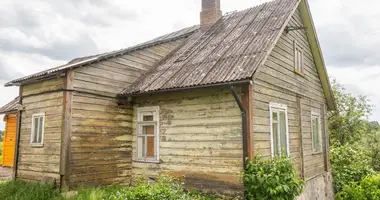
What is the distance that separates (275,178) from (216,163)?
1.59m

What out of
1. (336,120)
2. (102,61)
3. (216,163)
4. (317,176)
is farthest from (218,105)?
(336,120)

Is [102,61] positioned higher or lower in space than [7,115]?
higher

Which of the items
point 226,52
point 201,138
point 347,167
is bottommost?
point 347,167

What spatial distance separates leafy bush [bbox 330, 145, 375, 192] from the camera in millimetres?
14365

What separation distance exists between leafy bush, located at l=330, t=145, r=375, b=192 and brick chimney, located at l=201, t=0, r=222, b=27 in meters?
9.40

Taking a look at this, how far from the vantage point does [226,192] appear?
7457 millimetres

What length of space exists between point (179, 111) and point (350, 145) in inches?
566

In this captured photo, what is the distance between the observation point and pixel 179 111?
342 inches

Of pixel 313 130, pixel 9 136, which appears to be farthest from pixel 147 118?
pixel 9 136

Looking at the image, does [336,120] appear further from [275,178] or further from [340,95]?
[275,178]

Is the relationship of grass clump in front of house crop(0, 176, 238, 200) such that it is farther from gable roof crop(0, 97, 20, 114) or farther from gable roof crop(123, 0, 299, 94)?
gable roof crop(0, 97, 20, 114)

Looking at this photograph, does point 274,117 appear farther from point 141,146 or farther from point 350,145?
point 350,145

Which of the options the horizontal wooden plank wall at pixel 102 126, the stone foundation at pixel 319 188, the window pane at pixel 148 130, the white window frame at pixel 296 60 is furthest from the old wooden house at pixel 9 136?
the stone foundation at pixel 319 188

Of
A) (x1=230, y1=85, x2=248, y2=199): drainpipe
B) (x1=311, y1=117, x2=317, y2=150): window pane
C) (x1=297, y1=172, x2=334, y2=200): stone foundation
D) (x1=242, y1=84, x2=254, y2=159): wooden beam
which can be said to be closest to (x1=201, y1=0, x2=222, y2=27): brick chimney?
(x1=311, y1=117, x2=317, y2=150): window pane
